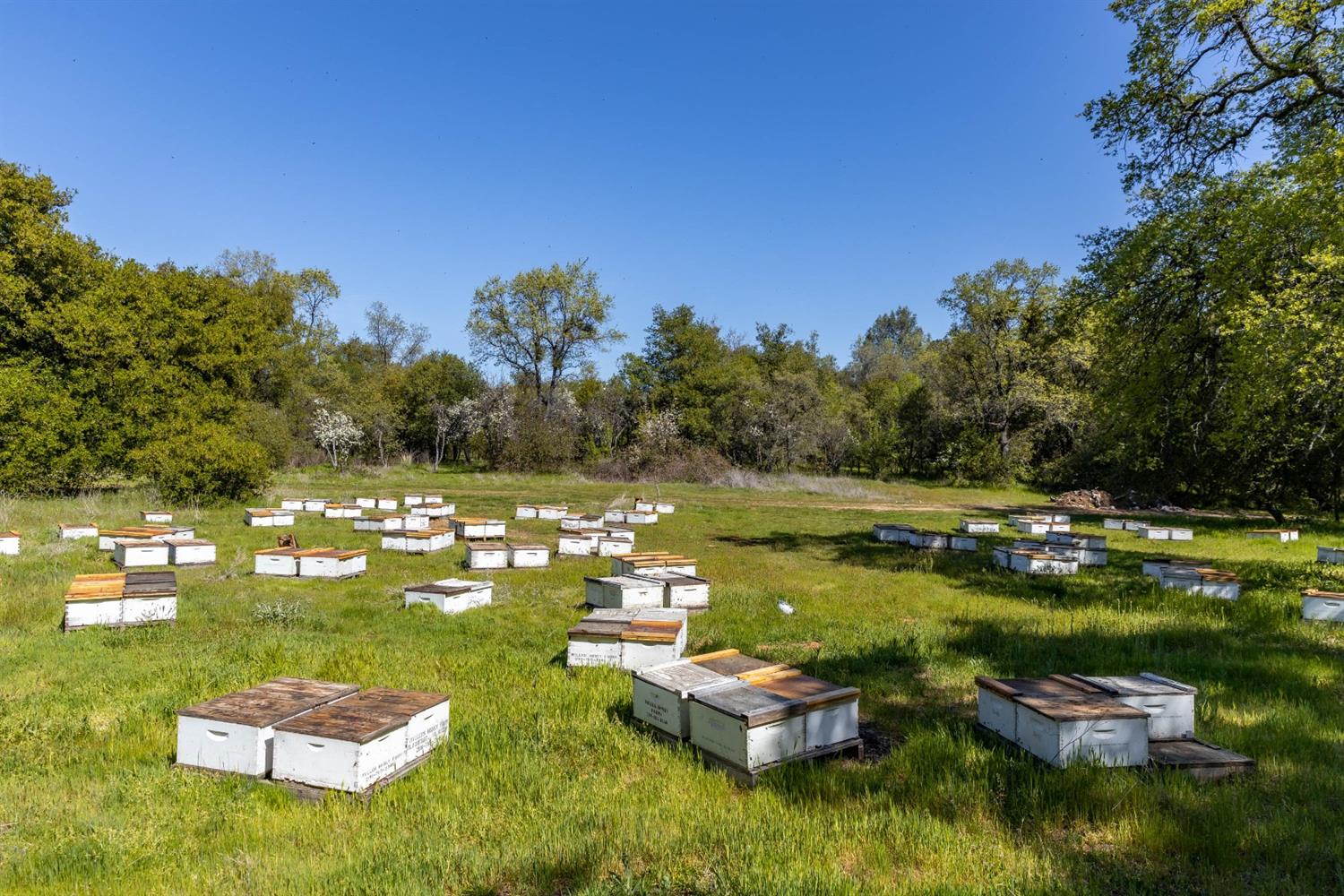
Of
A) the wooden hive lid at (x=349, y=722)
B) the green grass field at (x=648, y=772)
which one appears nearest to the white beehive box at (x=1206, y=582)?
the green grass field at (x=648, y=772)

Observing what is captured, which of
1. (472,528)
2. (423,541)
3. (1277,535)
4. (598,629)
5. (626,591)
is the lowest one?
(1277,535)

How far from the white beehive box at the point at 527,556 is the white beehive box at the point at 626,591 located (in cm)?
388

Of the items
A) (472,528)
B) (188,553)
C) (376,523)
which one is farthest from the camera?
(376,523)

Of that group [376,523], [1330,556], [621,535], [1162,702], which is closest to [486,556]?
[621,535]

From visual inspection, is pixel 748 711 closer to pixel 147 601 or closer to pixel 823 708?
pixel 823 708

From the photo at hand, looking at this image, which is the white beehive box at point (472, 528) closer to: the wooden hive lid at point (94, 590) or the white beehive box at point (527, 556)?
the white beehive box at point (527, 556)

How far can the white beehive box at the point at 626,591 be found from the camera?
9641 mm

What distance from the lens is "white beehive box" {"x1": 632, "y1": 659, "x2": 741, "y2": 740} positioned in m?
5.18

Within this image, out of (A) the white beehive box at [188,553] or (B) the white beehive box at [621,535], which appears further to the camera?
(B) the white beehive box at [621,535]

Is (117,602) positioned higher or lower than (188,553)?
higher

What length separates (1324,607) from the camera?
9516mm

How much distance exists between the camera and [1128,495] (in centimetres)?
3250

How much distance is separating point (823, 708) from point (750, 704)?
562mm

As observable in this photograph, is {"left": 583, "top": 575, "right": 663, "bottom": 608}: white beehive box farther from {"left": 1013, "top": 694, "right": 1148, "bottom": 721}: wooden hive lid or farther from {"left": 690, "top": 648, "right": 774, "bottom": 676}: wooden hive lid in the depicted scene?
{"left": 1013, "top": 694, "right": 1148, "bottom": 721}: wooden hive lid
